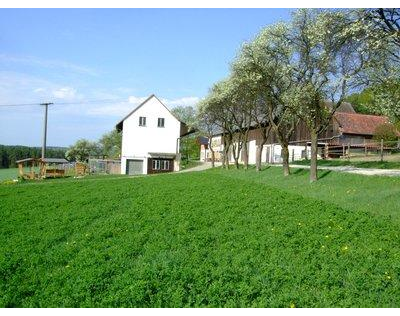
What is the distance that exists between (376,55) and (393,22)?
11.8 feet

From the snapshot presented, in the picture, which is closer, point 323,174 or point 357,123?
point 323,174

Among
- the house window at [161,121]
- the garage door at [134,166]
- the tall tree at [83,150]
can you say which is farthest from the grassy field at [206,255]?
the tall tree at [83,150]

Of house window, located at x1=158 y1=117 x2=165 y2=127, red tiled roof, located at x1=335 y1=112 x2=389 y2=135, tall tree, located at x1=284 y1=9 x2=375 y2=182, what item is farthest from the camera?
house window, located at x1=158 y1=117 x2=165 y2=127

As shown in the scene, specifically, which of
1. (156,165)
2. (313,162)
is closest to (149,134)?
(156,165)

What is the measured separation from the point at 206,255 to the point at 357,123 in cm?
5396

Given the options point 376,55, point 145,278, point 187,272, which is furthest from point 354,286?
point 376,55

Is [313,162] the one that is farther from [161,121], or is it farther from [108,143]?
[108,143]

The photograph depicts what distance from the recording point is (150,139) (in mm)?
56625

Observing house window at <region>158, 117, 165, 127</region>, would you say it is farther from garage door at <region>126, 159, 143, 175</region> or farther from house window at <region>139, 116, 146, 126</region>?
garage door at <region>126, 159, 143, 175</region>

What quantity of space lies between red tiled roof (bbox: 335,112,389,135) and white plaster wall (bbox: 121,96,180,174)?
73.0 feet

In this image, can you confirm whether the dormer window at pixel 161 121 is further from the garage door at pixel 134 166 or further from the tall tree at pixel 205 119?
the tall tree at pixel 205 119

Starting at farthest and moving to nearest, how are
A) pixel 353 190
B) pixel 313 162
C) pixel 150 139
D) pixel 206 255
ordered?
1. pixel 150 139
2. pixel 313 162
3. pixel 353 190
4. pixel 206 255

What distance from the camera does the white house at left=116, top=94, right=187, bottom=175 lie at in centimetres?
→ 5597

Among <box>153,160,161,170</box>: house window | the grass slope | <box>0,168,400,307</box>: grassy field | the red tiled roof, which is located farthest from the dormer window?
<box>0,168,400,307</box>: grassy field
